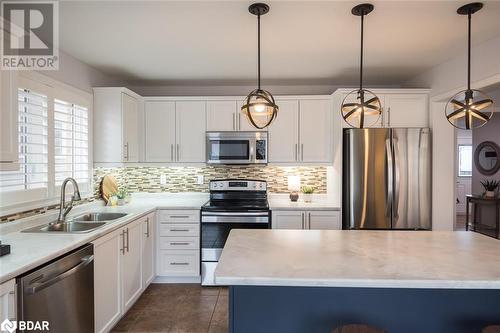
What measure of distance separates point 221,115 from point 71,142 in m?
1.66

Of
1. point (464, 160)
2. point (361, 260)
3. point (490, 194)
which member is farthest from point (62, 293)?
point (464, 160)

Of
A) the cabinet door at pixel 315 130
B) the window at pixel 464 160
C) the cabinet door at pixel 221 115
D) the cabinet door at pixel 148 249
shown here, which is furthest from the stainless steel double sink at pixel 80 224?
the window at pixel 464 160

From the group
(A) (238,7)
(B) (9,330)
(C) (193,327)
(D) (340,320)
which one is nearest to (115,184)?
(C) (193,327)

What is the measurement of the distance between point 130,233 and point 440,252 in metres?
2.45

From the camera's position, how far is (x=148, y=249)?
131 inches

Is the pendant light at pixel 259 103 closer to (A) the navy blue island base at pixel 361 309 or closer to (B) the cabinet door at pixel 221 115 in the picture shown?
(A) the navy blue island base at pixel 361 309

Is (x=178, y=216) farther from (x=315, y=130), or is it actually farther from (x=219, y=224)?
(x=315, y=130)

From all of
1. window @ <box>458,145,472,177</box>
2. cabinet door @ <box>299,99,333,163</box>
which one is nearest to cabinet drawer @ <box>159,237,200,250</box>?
cabinet door @ <box>299,99,333,163</box>

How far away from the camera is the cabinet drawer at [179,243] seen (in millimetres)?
3551

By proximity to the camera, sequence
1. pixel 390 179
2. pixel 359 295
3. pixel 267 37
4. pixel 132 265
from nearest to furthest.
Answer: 1. pixel 359 295
2. pixel 267 37
3. pixel 132 265
4. pixel 390 179

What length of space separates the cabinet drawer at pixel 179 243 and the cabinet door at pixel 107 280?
919 mm

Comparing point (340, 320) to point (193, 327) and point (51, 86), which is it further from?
point (51, 86)

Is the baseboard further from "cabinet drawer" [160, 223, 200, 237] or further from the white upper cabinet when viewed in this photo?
the white upper cabinet

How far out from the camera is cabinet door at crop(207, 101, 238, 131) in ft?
12.6
